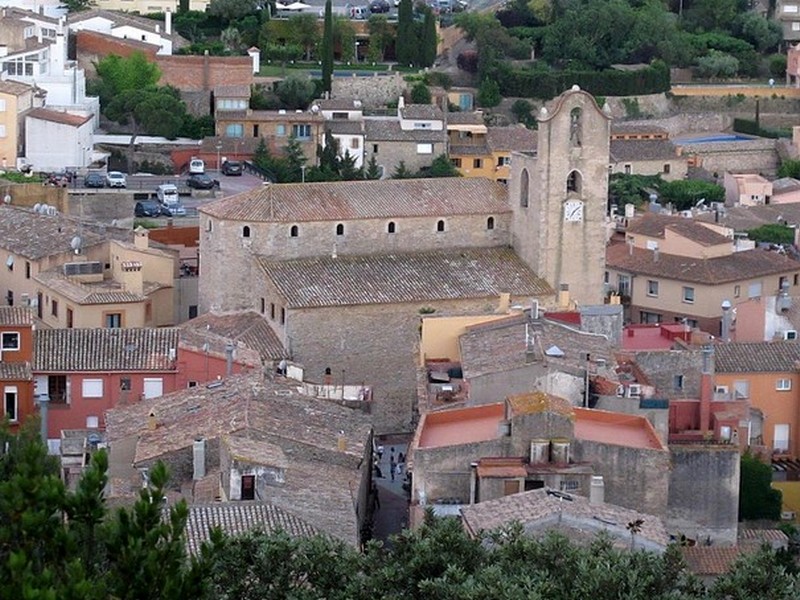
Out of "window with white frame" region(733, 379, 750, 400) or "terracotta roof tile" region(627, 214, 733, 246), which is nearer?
"window with white frame" region(733, 379, 750, 400)

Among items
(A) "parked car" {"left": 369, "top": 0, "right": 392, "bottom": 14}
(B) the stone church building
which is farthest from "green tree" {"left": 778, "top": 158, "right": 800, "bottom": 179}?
(B) the stone church building

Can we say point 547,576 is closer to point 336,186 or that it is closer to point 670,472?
point 670,472

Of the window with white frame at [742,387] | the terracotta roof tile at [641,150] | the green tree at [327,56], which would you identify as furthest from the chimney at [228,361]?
the green tree at [327,56]

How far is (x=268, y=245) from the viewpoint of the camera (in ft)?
133

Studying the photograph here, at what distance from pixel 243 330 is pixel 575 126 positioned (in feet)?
20.8

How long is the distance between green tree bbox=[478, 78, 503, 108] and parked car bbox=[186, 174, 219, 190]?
14.4 m

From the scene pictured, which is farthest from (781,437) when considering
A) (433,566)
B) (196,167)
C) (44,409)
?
(196,167)

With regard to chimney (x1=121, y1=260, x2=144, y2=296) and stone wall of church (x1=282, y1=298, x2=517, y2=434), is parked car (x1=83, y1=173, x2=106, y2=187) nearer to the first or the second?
chimney (x1=121, y1=260, x2=144, y2=296)

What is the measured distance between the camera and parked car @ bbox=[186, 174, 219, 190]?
55219mm

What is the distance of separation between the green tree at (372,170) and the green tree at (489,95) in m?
8.72

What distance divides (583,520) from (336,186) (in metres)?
16.2

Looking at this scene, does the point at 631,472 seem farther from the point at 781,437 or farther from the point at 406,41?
the point at 406,41

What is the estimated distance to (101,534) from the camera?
18.7 metres

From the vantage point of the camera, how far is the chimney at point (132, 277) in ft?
134
